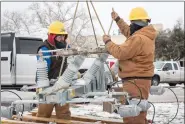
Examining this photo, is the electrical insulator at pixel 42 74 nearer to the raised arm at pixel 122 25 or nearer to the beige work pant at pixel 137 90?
the beige work pant at pixel 137 90

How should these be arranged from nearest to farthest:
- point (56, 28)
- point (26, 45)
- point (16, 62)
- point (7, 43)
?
point (56, 28)
point (16, 62)
point (7, 43)
point (26, 45)

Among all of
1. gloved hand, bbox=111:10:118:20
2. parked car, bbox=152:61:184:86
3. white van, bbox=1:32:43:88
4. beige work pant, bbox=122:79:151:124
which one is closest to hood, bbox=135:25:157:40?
beige work pant, bbox=122:79:151:124

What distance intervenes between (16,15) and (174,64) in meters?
18.2

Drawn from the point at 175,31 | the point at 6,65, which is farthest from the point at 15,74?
the point at 175,31

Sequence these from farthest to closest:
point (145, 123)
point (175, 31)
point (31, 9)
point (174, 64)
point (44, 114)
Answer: point (175, 31)
point (31, 9)
point (174, 64)
point (44, 114)
point (145, 123)

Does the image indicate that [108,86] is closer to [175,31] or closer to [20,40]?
[20,40]

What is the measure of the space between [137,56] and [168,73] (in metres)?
20.8

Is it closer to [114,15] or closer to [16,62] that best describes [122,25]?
[114,15]

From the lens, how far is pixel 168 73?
25688 mm

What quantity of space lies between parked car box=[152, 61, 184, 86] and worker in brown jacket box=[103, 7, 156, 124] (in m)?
19.6

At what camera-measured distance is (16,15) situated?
39156 millimetres

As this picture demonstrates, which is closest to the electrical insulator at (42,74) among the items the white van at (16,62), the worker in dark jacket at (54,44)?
the worker in dark jacket at (54,44)

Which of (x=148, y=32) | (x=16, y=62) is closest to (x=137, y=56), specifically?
(x=148, y=32)

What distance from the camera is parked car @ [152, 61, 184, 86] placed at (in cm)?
2523
